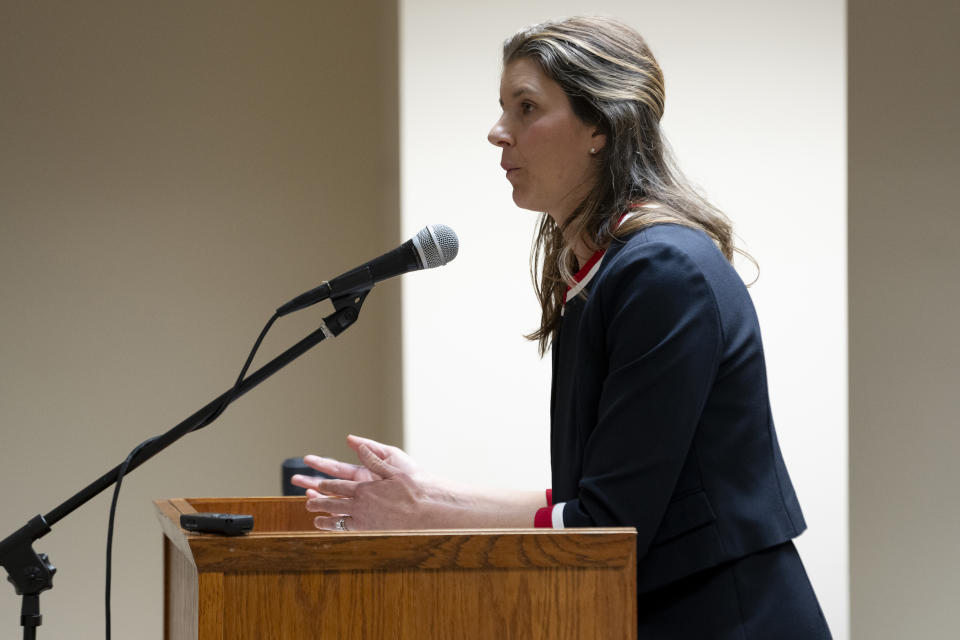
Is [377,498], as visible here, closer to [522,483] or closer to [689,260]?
[689,260]

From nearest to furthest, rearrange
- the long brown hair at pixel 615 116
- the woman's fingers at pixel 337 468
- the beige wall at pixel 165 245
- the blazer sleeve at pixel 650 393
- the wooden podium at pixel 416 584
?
the wooden podium at pixel 416 584 < the blazer sleeve at pixel 650 393 < the woman's fingers at pixel 337 468 < the long brown hair at pixel 615 116 < the beige wall at pixel 165 245

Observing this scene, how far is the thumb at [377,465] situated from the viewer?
4.64 feet

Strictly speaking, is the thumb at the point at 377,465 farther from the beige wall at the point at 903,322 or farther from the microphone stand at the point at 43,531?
the beige wall at the point at 903,322

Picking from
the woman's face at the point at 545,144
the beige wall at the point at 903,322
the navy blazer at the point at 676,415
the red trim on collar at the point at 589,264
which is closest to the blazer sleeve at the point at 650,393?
the navy blazer at the point at 676,415

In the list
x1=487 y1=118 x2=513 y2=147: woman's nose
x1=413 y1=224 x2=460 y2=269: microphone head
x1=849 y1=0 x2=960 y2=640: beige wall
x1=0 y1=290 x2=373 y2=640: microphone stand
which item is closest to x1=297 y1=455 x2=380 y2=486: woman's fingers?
x1=0 y1=290 x2=373 y2=640: microphone stand

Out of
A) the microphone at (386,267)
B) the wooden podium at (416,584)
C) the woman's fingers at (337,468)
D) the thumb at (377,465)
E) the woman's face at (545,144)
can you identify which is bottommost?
the wooden podium at (416,584)

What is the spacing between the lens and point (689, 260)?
144 centimetres

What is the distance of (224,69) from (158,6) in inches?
12.1

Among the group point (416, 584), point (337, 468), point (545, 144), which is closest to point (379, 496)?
point (337, 468)

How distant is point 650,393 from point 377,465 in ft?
1.20

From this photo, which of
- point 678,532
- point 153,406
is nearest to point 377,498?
point 678,532

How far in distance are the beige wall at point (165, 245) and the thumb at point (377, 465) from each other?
7.03 ft

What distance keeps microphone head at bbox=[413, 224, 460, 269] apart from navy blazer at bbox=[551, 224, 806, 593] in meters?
0.22

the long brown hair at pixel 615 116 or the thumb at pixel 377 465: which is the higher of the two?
the long brown hair at pixel 615 116
